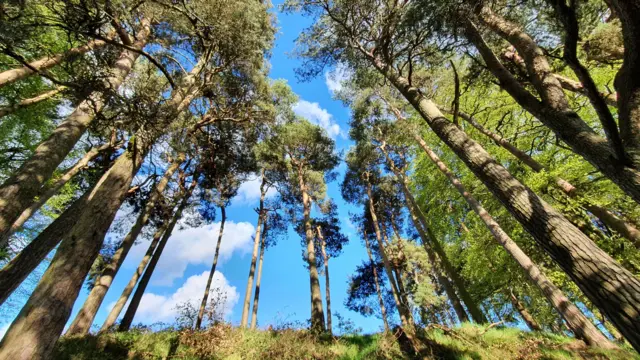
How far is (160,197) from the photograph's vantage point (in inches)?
389

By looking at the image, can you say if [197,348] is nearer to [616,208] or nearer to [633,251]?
[633,251]

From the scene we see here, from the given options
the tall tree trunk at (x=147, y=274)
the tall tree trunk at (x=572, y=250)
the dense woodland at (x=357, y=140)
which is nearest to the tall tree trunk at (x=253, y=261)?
the dense woodland at (x=357, y=140)

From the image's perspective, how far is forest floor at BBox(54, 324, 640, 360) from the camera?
4621 mm

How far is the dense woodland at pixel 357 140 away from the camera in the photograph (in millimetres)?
2979

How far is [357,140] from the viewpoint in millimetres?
16828

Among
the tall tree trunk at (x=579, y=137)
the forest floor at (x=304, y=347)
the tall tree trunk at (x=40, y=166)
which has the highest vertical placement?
the tall tree trunk at (x=40, y=166)

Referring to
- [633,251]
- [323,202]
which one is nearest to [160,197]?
[323,202]

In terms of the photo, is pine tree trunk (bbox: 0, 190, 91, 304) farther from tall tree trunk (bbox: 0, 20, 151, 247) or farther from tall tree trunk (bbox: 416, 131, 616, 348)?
tall tree trunk (bbox: 416, 131, 616, 348)

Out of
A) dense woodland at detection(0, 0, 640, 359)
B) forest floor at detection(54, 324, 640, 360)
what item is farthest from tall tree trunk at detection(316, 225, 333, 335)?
forest floor at detection(54, 324, 640, 360)

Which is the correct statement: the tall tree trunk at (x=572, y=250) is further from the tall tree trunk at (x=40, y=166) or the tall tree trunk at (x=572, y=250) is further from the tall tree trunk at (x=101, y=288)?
the tall tree trunk at (x=101, y=288)

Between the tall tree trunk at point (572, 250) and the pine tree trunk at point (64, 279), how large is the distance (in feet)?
18.3

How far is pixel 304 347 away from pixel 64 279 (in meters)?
4.63

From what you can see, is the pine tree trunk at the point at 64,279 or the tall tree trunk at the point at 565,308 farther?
the tall tree trunk at the point at 565,308

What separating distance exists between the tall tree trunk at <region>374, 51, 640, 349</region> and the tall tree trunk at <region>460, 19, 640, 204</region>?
0.67 m
